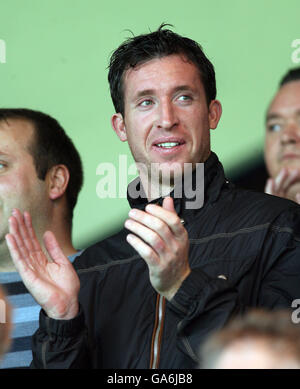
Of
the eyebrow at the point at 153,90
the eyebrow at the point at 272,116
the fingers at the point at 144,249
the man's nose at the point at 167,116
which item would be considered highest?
the eyebrow at the point at 153,90

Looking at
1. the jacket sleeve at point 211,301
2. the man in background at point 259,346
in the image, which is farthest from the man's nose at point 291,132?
the man in background at point 259,346

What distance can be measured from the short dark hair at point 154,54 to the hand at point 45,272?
0.46m

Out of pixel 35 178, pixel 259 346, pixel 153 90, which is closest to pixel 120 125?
pixel 153 90

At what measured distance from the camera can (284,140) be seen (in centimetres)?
236

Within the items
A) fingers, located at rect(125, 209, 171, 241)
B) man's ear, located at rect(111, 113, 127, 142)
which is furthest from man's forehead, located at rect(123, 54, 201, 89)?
fingers, located at rect(125, 209, 171, 241)

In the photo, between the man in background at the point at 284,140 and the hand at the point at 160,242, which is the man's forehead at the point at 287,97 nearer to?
the man in background at the point at 284,140

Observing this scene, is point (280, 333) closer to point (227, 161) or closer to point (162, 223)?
point (162, 223)

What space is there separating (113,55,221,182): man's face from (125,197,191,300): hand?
0.41 m

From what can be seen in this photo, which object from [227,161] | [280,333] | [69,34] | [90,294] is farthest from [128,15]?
[280,333]

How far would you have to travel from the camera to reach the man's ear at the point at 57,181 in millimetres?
2393

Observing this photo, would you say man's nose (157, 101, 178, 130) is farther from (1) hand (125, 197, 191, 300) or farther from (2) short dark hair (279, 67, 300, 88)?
(2) short dark hair (279, 67, 300, 88)

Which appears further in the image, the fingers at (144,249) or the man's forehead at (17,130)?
the man's forehead at (17,130)

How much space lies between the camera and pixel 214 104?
199 cm

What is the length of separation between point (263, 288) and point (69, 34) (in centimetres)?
145
